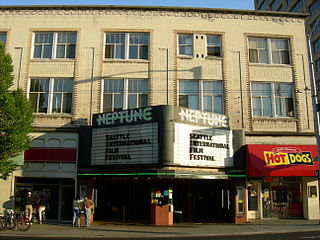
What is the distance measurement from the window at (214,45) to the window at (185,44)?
1.24m

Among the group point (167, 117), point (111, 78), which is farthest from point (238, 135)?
point (111, 78)

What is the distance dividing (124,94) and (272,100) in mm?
9927

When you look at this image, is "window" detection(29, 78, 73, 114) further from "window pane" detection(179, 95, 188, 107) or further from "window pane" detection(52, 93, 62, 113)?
"window pane" detection(179, 95, 188, 107)

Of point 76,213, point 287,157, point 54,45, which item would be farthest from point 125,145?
point 287,157

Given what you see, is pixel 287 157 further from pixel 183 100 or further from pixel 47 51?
pixel 47 51

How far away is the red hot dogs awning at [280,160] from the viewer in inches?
740

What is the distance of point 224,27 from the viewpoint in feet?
73.8

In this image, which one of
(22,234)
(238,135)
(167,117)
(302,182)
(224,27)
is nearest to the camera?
(22,234)

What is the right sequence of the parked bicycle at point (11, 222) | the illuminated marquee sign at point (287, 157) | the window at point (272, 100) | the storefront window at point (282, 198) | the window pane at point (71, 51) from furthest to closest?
1. the window pane at point (71, 51)
2. the window at point (272, 100)
3. the storefront window at point (282, 198)
4. the illuminated marquee sign at point (287, 157)
5. the parked bicycle at point (11, 222)

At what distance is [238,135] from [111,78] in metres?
8.95

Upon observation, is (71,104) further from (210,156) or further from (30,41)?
(210,156)

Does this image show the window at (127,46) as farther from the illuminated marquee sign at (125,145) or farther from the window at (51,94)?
the illuminated marquee sign at (125,145)

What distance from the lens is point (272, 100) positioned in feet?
71.6

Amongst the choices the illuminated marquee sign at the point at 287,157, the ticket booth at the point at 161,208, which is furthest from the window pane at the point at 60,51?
the illuminated marquee sign at the point at 287,157
